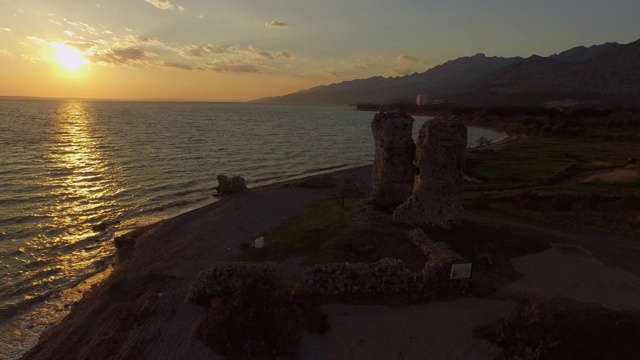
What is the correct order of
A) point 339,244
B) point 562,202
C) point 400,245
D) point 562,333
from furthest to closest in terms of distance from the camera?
point 562,202, point 339,244, point 400,245, point 562,333

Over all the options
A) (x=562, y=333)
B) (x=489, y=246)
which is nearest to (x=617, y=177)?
(x=489, y=246)

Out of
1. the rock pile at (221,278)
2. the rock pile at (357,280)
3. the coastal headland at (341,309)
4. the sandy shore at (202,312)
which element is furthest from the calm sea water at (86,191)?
the rock pile at (357,280)

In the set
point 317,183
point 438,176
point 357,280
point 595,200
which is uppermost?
point 438,176

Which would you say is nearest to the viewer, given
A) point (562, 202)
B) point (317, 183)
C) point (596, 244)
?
point (596, 244)

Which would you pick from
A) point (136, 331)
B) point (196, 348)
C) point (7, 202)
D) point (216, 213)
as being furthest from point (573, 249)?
point (7, 202)

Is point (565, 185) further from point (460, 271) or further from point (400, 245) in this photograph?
point (460, 271)

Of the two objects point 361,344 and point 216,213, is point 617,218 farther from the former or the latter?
point 216,213

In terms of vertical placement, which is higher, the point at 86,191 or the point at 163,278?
the point at 163,278
